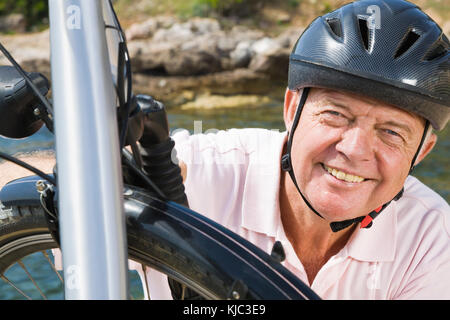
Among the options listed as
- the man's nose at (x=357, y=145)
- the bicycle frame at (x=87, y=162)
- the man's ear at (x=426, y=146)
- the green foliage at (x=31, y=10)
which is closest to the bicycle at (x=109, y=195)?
the bicycle frame at (x=87, y=162)

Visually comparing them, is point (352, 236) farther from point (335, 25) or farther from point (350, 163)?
point (335, 25)

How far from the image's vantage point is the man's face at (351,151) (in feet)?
5.25

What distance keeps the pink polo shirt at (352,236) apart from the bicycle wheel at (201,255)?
2.90 ft

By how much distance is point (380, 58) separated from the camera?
1609 millimetres

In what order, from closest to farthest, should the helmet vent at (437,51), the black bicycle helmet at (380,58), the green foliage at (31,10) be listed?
the black bicycle helmet at (380,58) → the helmet vent at (437,51) → the green foliage at (31,10)

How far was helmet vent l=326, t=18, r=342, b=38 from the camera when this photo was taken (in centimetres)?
176

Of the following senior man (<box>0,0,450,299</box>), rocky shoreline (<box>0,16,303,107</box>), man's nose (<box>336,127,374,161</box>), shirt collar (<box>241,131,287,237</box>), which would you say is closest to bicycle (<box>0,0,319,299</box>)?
senior man (<box>0,0,450,299</box>)

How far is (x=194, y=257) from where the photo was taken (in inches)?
38.2

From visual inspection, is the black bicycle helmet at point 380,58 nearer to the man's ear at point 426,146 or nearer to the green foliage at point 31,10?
the man's ear at point 426,146

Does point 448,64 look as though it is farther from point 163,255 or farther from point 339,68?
point 163,255

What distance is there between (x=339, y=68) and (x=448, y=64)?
0.33m

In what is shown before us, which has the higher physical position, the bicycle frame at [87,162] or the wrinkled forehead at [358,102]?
the wrinkled forehead at [358,102]
